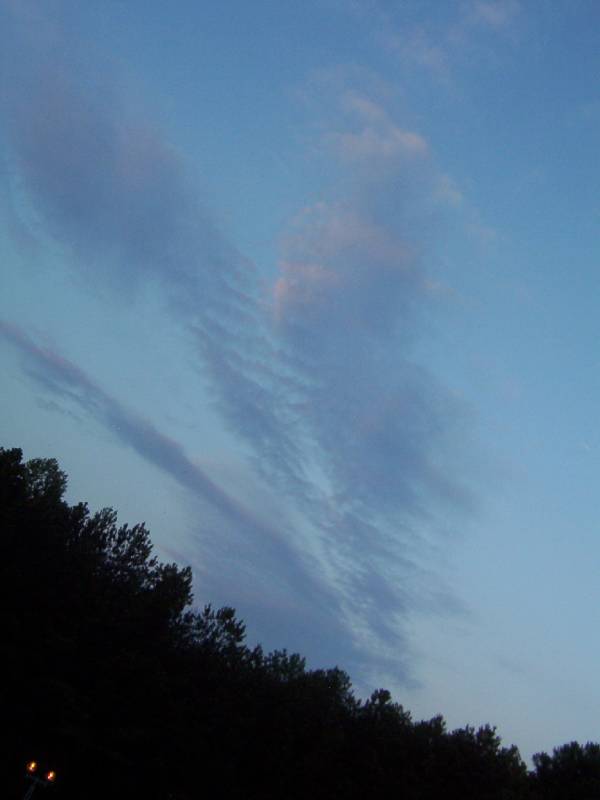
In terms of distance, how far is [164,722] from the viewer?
4419cm

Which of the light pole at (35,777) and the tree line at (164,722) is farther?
the tree line at (164,722)

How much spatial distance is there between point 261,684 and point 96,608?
14.4 m

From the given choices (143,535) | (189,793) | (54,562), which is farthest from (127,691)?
(143,535)

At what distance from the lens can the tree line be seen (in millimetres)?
41812

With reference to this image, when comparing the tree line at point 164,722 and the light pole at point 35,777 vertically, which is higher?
the tree line at point 164,722

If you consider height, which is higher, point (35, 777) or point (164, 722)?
point (164, 722)

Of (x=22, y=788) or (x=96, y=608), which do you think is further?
(x=96, y=608)

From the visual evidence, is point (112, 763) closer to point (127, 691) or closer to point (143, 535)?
point (127, 691)

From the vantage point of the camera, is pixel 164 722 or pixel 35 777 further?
pixel 164 722

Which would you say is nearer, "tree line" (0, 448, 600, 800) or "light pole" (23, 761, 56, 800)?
"light pole" (23, 761, 56, 800)

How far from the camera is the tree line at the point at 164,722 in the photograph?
4181 centimetres

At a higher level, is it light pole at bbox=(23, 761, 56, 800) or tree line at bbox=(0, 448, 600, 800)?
tree line at bbox=(0, 448, 600, 800)

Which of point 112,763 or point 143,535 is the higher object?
point 143,535

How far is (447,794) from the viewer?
42781 millimetres
